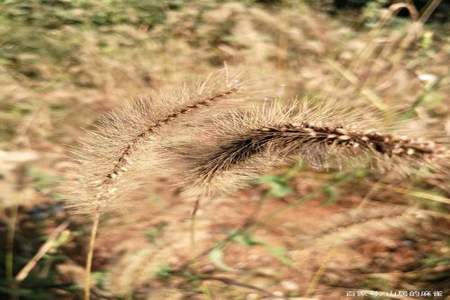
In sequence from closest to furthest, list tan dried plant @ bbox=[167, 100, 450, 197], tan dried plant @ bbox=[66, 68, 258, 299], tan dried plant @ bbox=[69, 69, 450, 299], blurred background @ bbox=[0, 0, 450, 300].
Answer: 1. tan dried plant @ bbox=[167, 100, 450, 197]
2. tan dried plant @ bbox=[69, 69, 450, 299]
3. tan dried plant @ bbox=[66, 68, 258, 299]
4. blurred background @ bbox=[0, 0, 450, 300]

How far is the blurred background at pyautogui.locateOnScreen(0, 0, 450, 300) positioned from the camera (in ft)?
5.08

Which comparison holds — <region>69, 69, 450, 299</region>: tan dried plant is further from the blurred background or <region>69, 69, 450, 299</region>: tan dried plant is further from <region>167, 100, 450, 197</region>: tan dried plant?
the blurred background

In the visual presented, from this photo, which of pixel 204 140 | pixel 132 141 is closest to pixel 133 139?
pixel 132 141

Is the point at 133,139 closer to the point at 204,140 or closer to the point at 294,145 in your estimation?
the point at 204,140

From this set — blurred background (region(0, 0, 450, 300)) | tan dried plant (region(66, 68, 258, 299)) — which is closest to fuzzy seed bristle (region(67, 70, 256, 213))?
tan dried plant (region(66, 68, 258, 299))

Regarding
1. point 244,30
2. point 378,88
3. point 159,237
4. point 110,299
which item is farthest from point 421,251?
point 244,30

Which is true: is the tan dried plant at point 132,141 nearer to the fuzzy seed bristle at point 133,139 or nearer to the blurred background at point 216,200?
the fuzzy seed bristle at point 133,139

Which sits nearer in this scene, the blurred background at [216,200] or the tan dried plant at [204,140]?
the tan dried plant at [204,140]

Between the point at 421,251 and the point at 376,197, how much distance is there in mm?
300

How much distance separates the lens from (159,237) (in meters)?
1.88

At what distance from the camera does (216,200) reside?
2102 mm

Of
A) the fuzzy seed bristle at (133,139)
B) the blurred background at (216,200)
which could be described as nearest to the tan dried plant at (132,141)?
the fuzzy seed bristle at (133,139)

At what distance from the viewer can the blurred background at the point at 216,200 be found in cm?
155

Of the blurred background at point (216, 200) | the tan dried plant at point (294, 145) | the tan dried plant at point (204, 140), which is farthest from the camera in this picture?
the blurred background at point (216, 200)
